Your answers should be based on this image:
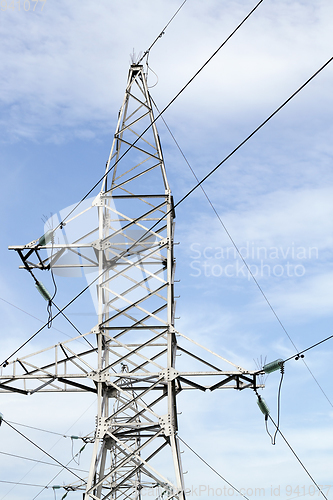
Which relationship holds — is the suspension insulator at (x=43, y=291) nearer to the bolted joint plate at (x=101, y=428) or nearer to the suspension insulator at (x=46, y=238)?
the suspension insulator at (x=46, y=238)

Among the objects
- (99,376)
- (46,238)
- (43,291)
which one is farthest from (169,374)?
(46,238)

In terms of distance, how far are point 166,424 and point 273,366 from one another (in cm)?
335

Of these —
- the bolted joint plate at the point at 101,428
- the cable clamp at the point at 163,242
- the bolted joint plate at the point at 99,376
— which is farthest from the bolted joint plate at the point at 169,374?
the cable clamp at the point at 163,242

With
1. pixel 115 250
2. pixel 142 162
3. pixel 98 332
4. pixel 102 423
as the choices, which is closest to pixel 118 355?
pixel 98 332

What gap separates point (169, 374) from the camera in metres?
17.2

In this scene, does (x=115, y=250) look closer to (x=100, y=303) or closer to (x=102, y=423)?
(x=100, y=303)

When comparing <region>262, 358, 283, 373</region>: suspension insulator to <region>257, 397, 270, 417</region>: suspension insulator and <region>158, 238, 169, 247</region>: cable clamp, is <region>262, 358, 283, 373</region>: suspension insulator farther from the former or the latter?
<region>158, 238, 169, 247</region>: cable clamp

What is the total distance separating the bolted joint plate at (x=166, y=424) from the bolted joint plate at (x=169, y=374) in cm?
103

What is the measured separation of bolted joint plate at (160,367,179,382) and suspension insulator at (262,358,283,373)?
8.10 feet

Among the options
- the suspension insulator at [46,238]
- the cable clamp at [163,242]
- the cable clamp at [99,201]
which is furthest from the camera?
the cable clamp at [99,201]

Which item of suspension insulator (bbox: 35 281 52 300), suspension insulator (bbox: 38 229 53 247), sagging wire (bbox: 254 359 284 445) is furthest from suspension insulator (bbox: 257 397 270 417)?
suspension insulator (bbox: 38 229 53 247)

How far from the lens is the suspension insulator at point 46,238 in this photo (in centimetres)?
1917

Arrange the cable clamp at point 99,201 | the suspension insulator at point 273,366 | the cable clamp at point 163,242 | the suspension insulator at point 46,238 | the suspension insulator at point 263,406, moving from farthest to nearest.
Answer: the cable clamp at point 99,201 → the suspension insulator at point 46,238 → the cable clamp at point 163,242 → the suspension insulator at point 263,406 → the suspension insulator at point 273,366

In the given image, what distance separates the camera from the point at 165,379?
17156mm
